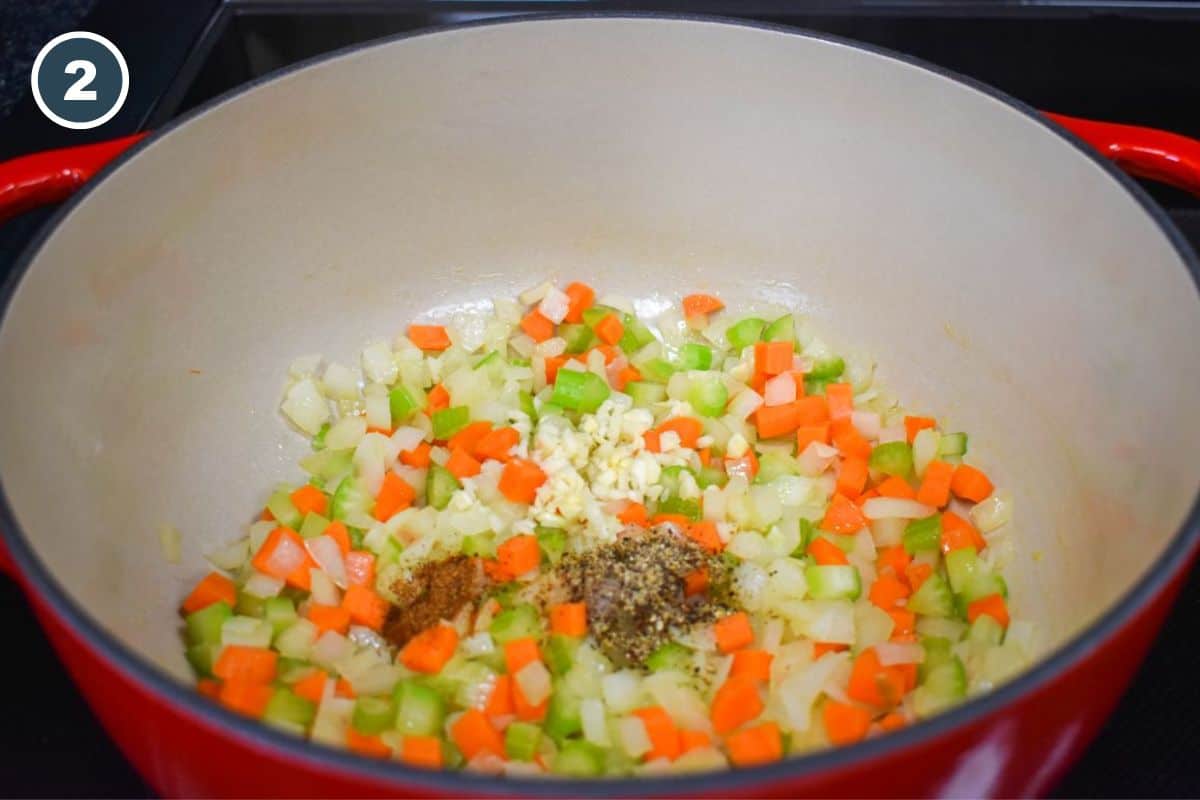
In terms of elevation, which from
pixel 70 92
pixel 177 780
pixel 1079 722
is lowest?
pixel 177 780

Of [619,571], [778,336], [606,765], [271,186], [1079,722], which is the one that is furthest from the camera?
[778,336]

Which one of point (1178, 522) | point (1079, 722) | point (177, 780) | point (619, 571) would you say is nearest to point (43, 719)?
point (177, 780)

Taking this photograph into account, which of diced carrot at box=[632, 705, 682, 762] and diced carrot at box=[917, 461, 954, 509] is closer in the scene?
diced carrot at box=[632, 705, 682, 762]

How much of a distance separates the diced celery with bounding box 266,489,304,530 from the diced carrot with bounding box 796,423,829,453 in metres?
0.64

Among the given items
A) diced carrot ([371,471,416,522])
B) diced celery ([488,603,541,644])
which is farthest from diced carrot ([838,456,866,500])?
diced carrot ([371,471,416,522])

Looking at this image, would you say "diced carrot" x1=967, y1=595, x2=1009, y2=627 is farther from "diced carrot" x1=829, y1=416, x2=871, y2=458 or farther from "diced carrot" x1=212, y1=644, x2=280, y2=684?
"diced carrot" x1=212, y1=644, x2=280, y2=684

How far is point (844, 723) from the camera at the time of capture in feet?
3.65

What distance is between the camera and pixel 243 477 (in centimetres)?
144

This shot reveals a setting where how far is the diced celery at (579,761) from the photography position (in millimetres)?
1084

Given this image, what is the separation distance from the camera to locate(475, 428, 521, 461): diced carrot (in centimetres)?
144

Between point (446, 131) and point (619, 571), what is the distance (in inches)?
25.2

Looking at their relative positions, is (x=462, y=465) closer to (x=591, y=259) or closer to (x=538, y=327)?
(x=538, y=327)

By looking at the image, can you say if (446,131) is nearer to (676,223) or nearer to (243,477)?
(676,223)

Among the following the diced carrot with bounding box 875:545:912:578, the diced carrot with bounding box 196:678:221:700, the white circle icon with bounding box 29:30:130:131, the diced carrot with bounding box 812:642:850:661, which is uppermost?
the white circle icon with bounding box 29:30:130:131
